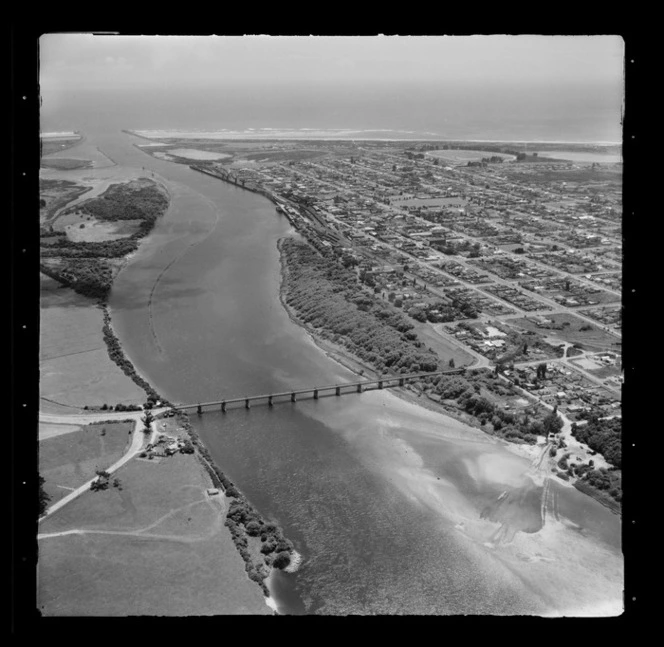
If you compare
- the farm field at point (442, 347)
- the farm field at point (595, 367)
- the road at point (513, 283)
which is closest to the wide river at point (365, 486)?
the farm field at point (442, 347)

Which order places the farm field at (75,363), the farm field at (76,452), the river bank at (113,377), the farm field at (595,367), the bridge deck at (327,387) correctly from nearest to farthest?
the farm field at (76,452), the river bank at (113,377), the farm field at (75,363), the bridge deck at (327,387), the farm field at (595,367)

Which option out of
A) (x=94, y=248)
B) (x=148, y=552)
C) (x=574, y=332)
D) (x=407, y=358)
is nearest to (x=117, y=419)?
(x=148, y=552)

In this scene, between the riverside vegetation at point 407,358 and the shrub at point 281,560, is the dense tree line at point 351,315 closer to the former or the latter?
the riverside vegetation at point 407,358

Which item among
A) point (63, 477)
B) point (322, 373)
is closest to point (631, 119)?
point (63, 477)

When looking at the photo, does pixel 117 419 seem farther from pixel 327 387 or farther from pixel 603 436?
pixel 603 436

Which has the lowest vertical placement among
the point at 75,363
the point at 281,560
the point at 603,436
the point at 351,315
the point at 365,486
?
the point at 281,560

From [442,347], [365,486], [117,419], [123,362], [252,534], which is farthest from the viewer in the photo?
[442,347]
